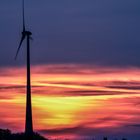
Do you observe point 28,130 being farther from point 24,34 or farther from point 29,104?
point 24,34

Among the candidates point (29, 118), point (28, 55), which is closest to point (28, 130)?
point (29, 118)

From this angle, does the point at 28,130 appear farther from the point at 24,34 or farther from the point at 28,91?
the point at 24,34

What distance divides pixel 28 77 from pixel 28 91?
340 centimetres

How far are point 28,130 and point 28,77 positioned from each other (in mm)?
13365

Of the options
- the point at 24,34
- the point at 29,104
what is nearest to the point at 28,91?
the point at 29,104

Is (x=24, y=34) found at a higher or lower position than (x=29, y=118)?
higher

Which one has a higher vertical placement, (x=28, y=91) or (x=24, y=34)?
(x=24, y=34)

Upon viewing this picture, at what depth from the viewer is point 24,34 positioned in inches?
6634

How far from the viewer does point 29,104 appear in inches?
6526

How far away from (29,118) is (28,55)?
1536 centimetres

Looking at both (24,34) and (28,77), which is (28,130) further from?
(24,34)

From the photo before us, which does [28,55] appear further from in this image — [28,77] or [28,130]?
[28,130]

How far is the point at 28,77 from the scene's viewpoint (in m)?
166

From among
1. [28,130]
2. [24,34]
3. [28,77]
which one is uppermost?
[24,34]
